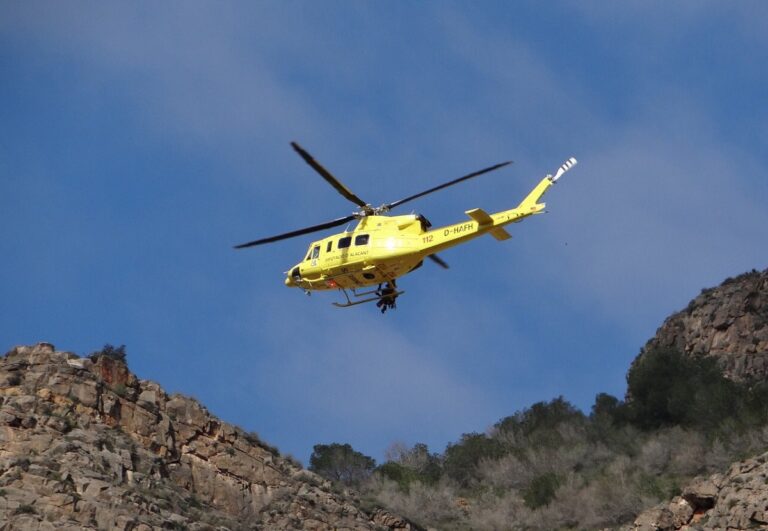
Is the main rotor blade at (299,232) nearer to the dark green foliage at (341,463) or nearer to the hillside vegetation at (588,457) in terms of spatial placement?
the hillside vegetation at (588,457)

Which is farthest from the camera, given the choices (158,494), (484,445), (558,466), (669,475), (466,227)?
(484,445)

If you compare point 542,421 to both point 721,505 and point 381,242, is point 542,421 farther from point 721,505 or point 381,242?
point 381,242

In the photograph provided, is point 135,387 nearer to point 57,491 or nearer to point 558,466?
point 57,491

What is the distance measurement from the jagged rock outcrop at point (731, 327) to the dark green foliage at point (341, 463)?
75.4 ft

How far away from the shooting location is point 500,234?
48.7 m

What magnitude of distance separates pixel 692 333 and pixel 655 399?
703 cm

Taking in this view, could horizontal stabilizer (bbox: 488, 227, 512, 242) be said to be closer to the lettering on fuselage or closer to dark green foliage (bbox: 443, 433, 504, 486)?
the lettering on fuselage

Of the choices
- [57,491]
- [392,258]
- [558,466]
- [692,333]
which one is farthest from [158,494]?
[692,333]

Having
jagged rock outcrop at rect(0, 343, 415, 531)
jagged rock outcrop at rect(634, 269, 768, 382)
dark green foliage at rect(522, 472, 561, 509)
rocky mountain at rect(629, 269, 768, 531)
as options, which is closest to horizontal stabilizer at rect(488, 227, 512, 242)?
jagged rock outcrop at rect(0, 343, 415, 531)

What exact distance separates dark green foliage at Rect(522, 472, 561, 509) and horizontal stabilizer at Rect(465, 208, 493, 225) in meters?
33.5

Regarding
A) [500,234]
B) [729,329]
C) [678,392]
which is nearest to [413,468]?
[678,392]

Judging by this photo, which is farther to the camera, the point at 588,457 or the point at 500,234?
the point at 588,457

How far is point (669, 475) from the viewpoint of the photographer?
7738 cm

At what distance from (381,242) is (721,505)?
67.5ft
